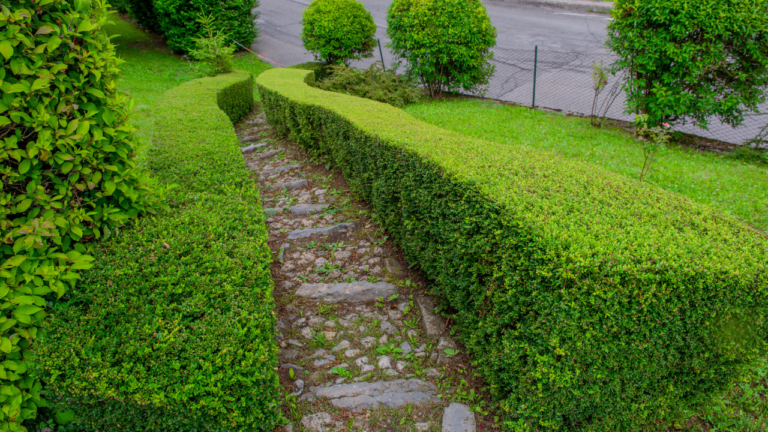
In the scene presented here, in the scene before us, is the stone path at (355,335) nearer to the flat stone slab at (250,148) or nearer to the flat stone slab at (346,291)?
the flat stone slab at (346,291)

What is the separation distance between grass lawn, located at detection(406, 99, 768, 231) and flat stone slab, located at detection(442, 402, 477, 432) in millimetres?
4160

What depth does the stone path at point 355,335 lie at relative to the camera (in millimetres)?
2953

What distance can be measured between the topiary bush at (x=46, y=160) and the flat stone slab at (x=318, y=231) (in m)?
2.35

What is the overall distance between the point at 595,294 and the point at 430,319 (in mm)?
1714

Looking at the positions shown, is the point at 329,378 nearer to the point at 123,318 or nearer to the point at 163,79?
the point at 123,318

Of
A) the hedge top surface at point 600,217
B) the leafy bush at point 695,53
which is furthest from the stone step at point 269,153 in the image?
the leafy bush at point 695,53

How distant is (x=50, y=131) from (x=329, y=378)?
8.34 ft

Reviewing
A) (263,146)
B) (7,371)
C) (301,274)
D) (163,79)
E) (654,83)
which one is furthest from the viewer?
(163,79)

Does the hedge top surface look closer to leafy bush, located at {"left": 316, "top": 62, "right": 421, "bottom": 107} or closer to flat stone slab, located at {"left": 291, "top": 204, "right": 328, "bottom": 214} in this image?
flat stone slab, located at {"left": 291, "top": 204, "right": 328, "bottom": 214}

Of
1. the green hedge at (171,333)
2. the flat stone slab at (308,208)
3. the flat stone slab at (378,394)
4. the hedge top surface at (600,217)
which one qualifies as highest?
the hedge top surface at (600,217)

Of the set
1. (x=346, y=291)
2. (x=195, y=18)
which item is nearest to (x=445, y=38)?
(x=346, y=291)

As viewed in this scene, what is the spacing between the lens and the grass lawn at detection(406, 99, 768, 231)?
526 centimetres

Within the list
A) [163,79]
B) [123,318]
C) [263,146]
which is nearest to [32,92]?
[123,318]

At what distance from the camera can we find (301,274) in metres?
4.54
